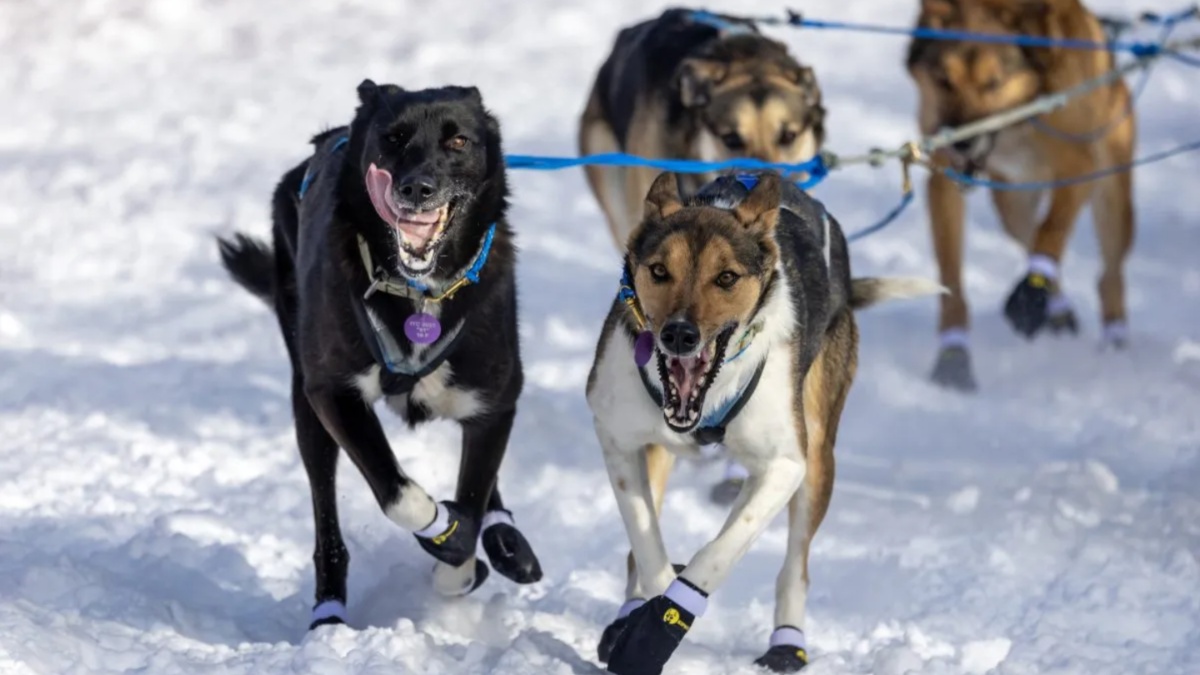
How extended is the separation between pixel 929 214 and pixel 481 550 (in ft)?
12.2

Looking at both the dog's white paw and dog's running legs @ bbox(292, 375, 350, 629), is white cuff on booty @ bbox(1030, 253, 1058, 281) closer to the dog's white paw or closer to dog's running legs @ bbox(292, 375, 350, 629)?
the dog's white paw

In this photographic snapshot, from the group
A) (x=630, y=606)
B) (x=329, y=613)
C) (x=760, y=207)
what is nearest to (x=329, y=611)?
(x=329, y=613)

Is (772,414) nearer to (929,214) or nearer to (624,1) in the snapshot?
(929,214)

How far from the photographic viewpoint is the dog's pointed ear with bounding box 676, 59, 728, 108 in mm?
6340

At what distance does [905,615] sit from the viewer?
15.2 ft

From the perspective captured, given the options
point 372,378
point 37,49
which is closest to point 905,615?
point 372,378

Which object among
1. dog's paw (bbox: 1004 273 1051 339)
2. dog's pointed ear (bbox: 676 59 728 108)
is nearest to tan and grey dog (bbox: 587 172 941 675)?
dog's pointed ear (bbox: 676 59 728 108)

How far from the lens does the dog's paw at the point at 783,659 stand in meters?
4.01

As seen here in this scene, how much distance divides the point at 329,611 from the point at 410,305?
0.81 metres

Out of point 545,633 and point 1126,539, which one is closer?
point 545,633

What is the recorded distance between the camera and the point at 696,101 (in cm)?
635

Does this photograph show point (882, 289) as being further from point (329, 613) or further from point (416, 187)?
point (329, 613)

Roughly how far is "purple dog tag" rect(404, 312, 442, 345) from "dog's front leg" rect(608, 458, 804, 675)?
0.78 metres

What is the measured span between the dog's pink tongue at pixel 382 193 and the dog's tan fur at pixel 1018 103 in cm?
415
